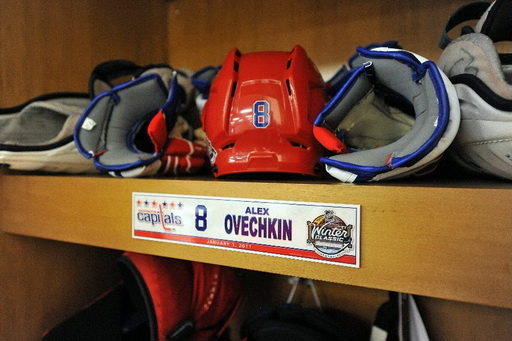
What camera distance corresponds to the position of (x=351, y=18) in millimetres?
830

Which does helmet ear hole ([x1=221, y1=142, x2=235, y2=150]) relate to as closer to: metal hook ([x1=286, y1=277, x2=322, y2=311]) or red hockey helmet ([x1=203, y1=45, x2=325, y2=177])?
red hockey helmet ([x1=203, y1=45, x2=325, y2=177])

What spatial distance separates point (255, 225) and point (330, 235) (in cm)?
10

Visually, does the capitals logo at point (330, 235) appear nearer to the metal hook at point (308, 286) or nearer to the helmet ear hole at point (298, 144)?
the helmet ear hole at point (298, 144)

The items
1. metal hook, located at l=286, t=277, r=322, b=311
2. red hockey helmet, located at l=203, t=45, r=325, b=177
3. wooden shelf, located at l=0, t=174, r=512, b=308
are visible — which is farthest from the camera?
metal hook, located at l=286, t=277, r=322, b=311

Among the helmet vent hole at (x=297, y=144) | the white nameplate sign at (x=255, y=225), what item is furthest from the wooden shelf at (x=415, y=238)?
the helmet vent hole at (x=297, y=144)

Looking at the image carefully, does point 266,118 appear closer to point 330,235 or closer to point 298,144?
point 298,144

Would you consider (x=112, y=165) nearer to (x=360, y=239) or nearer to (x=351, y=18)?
(x=360, y=239)

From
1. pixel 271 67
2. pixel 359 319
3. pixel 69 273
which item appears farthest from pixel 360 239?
pixel 69 273

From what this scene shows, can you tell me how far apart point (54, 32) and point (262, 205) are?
2.35ft

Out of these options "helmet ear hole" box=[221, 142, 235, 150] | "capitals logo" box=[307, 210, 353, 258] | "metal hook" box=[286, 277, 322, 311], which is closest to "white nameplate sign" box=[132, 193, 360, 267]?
"capitals logo" box=[307, 210, 353, 258]

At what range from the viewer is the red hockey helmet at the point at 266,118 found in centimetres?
52

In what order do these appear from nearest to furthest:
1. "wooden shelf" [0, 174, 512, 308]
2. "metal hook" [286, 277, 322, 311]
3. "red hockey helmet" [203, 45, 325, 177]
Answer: "wooden shelf" [0, 174, 512, 308] → "red hockey helmet" [203, 45, 325, 177] → "metal hook" [286, 277, 322, 311]

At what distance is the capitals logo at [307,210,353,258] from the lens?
1.28ft

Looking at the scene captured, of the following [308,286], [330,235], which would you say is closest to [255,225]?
[330,235]
